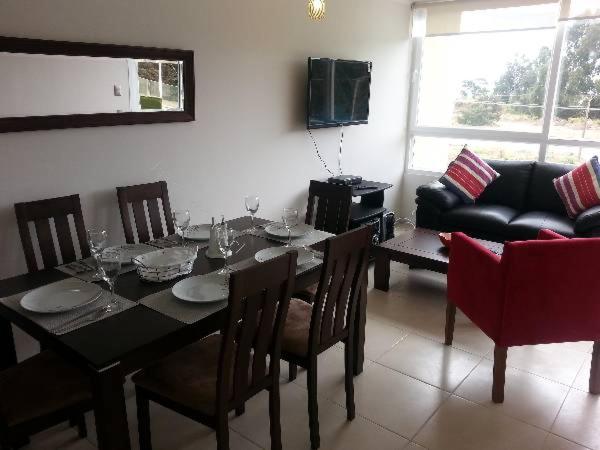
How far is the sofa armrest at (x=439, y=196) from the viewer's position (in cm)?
444

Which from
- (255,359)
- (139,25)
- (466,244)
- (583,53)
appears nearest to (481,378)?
(466,244)

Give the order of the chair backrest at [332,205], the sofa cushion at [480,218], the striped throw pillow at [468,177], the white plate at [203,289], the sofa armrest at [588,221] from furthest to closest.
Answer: the striped throw pillow at [468,177]
the sofa cushion at [480,218]
the sofa armrest at [588,221]
the chair backrest at [332,205]
the white plate at [203,289]

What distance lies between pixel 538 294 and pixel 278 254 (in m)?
1.24

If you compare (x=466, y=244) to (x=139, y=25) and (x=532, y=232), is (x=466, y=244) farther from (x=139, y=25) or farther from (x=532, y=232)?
(x=139, y=25)

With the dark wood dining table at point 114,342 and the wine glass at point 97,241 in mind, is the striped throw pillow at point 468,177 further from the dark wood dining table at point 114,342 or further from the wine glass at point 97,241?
the wine glass at point 97,241

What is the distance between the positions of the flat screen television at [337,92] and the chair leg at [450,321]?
1.81 metres

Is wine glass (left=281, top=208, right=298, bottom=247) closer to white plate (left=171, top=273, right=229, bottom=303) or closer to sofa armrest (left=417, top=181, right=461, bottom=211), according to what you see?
white plate (left=171, top=273, right=229, bottom=303)

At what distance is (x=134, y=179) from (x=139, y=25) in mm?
858

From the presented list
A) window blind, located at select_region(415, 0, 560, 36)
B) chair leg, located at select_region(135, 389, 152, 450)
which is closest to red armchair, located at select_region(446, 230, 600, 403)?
chair leg, located at select_region(135, 389, 152, 450)

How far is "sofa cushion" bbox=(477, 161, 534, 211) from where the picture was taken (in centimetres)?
468

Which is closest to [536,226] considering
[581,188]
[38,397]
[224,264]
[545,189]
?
[581,188]

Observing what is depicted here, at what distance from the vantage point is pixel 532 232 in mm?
4020

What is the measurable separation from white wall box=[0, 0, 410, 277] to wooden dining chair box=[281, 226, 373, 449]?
1.37 metres

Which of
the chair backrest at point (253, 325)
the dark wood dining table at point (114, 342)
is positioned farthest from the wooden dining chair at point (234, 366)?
the dark wood dining table at point (114, 342)
